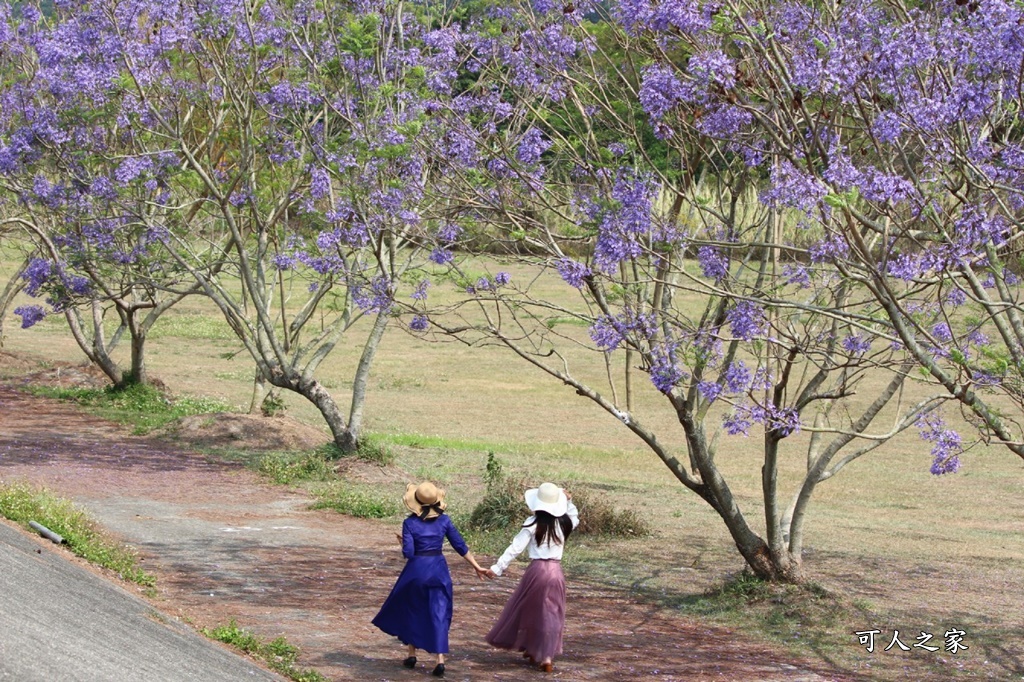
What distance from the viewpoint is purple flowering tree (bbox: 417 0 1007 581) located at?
22.5 feet

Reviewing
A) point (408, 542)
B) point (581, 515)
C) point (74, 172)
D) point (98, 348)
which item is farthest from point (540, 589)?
point (98, 348)

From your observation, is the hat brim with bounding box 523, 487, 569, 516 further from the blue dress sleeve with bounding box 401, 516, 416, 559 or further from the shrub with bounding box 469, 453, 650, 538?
the shrub with bounding box 469, 453, 650, 538

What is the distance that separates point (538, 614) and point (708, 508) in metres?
6.60

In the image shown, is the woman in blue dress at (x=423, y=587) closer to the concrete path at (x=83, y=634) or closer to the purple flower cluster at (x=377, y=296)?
the concrete path at (x=83, y=634)

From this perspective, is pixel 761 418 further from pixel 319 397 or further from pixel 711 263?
pixel 319 397

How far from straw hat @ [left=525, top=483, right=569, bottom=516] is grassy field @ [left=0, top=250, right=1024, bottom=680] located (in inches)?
86.3

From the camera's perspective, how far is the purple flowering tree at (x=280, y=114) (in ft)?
41.5

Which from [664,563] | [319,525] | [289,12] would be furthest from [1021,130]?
[289,12]

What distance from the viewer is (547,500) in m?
7.69

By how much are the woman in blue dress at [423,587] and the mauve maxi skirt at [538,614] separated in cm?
33

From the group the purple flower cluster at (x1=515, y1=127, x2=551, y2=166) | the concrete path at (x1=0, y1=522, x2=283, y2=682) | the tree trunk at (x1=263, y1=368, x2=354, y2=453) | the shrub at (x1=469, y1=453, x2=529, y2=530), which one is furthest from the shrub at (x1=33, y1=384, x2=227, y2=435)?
the concrete path at (x1=0, y1=522, x2=283, y2=682)

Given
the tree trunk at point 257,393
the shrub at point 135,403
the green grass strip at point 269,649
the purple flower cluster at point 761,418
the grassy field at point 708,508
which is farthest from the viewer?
the shrub at point 135,403

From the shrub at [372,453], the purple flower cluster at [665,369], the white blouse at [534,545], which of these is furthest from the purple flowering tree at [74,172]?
the white blouse at [534,545]

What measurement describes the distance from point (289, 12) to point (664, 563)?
7604 mm
